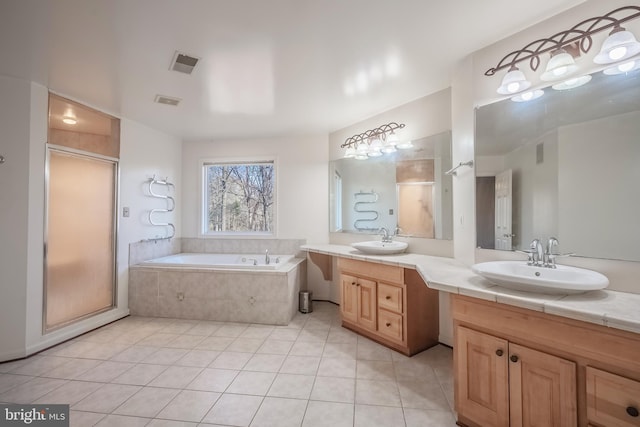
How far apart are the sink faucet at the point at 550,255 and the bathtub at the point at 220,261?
2.43m

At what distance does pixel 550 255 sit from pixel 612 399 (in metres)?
0.71

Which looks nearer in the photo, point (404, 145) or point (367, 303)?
point (367, 303)

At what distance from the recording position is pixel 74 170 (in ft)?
9.02

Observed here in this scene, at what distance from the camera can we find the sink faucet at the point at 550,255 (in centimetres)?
151

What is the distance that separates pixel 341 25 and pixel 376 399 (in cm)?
240

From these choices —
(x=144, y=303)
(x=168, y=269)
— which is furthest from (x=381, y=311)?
(x=144, y=303)

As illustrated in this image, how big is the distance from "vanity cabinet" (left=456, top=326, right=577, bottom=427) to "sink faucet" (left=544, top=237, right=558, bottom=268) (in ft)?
1.80

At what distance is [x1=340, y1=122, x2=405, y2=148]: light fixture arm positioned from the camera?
9.72ft

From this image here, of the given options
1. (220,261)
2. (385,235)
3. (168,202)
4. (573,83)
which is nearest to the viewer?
(573,83)

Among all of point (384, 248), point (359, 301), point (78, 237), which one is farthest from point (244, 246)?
point (384, 248)

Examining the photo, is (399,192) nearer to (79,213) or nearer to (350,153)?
(350,153)

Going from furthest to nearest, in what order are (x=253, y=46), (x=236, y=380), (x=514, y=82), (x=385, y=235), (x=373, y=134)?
1. (x=373, y=134)
2. (x=385, y=235)
3. (x=236, y=380)
4. (x=253, y=46)
5. (x=514, y=82)

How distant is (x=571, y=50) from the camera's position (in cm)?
147

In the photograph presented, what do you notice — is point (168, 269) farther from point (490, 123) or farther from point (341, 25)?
point (490, 123)
